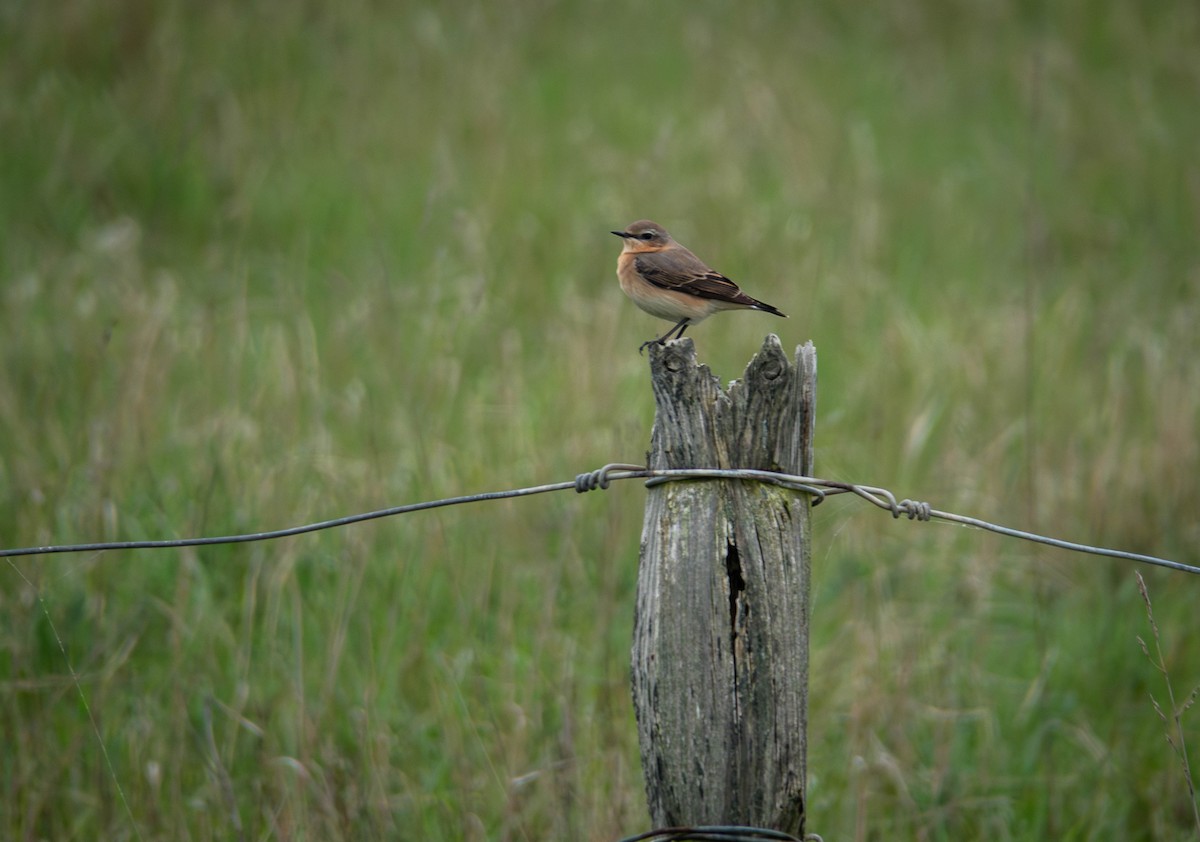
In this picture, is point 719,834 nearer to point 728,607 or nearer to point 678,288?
point 728,607

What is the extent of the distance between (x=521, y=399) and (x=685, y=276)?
1846 millimetres

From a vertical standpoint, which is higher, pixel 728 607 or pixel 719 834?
pixel 728 607

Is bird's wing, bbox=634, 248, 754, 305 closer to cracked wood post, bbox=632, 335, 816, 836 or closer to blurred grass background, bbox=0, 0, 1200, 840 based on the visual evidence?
blurred grass background, bbox=0, 0, 1200, 840

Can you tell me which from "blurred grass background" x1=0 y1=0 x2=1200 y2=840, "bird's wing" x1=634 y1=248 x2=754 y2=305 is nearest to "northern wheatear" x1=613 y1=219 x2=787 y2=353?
"bird's wing" x1=634 y1=248 x2=754 y2=305

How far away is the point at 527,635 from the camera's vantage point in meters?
4.89

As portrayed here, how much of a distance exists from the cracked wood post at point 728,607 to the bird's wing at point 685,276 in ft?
7.03

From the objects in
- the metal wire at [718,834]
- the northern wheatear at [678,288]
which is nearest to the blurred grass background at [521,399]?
the northern wheatear at [678,288]

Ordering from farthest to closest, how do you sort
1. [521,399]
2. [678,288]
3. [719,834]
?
[521,399], [678,288], [719,834]

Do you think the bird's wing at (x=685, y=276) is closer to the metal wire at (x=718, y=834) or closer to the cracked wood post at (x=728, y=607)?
the cracked wood post at (x=728, y=607)

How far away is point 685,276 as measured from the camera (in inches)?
184

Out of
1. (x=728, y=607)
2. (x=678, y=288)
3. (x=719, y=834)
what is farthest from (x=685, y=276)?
(x=719, y=834)

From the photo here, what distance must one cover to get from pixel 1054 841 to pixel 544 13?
34.0ft

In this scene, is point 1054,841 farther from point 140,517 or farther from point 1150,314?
point 1150,314

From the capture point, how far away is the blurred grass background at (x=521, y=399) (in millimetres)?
4098
